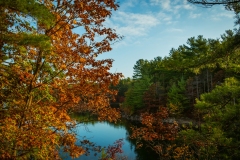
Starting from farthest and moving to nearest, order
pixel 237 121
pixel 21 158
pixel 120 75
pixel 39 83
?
pixel 237 121 < pixel 120 75 < pixel 39 83 < pixel 21 158

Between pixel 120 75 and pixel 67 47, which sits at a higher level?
pixel 67 47

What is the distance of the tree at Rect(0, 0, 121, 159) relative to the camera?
394cm

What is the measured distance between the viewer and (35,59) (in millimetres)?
5086

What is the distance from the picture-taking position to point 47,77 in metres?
5.13

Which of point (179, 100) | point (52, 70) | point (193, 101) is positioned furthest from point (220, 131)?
point (193, 101)

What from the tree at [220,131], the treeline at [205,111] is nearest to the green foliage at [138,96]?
the treeline at [205,111]

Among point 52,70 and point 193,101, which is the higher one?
point 52,70

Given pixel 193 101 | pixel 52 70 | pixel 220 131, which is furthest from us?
pixel 193 101

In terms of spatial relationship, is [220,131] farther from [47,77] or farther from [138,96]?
[138,96]

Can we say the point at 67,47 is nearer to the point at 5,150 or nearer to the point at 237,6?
the point at 5,150

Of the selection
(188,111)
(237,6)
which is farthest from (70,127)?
(188,111)

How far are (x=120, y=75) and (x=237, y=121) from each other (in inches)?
242

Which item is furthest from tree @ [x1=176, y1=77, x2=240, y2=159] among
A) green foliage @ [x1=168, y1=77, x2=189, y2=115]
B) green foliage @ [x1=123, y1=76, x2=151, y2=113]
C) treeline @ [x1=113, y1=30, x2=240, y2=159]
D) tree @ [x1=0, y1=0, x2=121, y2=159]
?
green foliage @ [x1=123, y1=76, x2=151, y2=113]

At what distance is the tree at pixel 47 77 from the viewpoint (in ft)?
12.9
